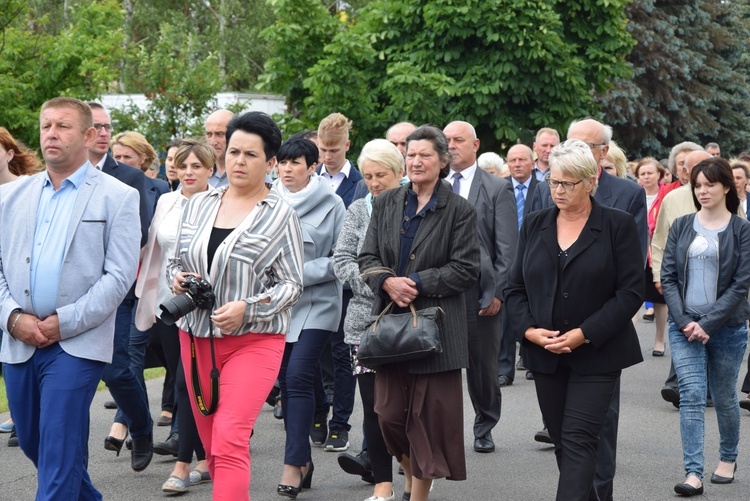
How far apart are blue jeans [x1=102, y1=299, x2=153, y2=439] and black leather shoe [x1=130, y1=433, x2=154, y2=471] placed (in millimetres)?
40

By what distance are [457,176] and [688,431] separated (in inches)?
106

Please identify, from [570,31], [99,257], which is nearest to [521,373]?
[99,257]

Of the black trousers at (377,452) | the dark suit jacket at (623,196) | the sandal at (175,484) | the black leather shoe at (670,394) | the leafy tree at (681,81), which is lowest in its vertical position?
the sandal at (175,484)

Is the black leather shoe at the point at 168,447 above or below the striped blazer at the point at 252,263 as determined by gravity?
below

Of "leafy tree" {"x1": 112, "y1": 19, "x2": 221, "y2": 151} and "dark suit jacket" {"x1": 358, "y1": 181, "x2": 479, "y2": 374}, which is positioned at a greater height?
"leafy tree" {"x1": 112, "y1": 19, "x2": 221, "y2": 151}

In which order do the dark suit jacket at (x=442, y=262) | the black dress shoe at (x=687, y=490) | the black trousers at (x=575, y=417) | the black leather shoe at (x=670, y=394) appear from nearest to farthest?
1. the black trousers at (x=575, y=417)
2. the dark suit jacket at (x=442, y=262)
3. the black dress shoe at (x=687, y=490)
4. the black leather shoe at (x=670, y=394)

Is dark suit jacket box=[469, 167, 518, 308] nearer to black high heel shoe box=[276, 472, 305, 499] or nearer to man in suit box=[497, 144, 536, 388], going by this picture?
black high heel shoe box=[276, 472, 305, 499]

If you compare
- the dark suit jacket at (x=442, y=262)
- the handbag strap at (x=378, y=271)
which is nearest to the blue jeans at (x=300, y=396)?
the dark suit jacket at (x=442, y=262)

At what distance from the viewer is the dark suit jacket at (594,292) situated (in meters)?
5.89

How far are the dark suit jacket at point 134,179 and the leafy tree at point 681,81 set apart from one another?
2802cm

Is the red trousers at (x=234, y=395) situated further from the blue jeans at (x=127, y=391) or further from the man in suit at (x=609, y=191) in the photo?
the man in suit at (x=609, y=191)

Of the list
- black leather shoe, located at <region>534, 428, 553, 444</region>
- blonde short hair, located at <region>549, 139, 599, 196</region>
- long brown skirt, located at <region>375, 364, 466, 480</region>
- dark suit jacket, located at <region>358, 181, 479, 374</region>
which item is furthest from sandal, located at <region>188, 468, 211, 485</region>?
blonde short hair, located at <region>549, 139, 599, 196</region>

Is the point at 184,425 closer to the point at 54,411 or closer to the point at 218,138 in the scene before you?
the point at 54,411

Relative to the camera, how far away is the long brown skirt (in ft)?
20.9
